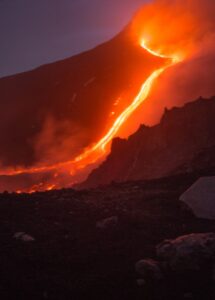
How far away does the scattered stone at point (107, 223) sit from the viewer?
13.0 meters

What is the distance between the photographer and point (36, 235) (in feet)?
40.0

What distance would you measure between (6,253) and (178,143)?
1320 inches

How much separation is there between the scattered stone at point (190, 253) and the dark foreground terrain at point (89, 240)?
525 millimetres

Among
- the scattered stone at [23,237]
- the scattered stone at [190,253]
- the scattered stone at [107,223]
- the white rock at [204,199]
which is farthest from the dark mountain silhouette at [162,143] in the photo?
the scattered stone at [190,253]

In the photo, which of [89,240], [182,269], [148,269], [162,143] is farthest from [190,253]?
[162,143]

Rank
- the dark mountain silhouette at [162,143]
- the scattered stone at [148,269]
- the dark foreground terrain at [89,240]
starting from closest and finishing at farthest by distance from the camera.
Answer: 1. the dark foreground terrain at [89,240]
2. the scattered stone at [148,269]
3. the dark mountain silhouette at [162,143]

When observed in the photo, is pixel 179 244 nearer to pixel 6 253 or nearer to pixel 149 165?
pixel 6 253

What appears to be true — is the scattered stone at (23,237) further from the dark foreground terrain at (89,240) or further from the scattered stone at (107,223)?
the scattered stone at (107,223)

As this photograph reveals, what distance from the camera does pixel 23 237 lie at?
38.8ft

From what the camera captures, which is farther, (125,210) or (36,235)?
(125,210)

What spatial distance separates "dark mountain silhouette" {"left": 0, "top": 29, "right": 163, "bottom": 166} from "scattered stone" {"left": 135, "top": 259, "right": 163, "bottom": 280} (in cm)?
4339

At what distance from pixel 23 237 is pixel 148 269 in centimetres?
340

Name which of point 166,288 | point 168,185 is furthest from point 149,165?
point 166,288

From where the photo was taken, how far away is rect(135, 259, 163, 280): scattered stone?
9508mm
